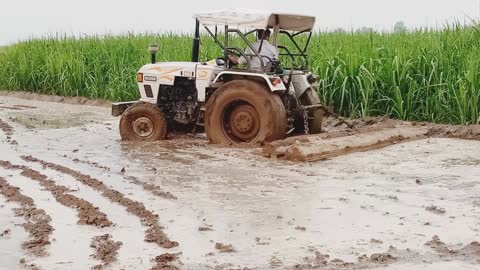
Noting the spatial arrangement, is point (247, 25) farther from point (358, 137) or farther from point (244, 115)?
point (358, 137)

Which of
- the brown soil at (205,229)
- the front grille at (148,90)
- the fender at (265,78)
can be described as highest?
the fender at (265,78)

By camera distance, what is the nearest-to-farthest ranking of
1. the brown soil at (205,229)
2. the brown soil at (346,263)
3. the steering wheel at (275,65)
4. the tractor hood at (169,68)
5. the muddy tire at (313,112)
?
the brown soil at (346,263) → the brown soil at (205,229) → the steering wheel at (275,65) → the muddy tire at (313,112) → the tractor hood at (169,68)

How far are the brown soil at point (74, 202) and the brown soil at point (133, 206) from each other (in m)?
0.25

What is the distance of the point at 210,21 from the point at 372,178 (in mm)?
3315

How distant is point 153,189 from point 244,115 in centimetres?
287

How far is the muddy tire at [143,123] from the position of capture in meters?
10.1

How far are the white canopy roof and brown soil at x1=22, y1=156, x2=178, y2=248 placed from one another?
2.76m

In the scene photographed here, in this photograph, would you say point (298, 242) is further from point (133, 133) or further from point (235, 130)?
point (133, 133)

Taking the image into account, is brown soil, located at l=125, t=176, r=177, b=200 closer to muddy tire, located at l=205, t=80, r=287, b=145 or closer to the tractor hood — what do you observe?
muddy tire, located at l=205, t=80, r=287, b=145

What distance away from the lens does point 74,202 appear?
616 centimetres

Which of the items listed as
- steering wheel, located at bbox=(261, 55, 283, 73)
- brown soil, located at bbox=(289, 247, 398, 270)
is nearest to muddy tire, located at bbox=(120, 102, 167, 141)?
steering wheel, located at bbox=(261, 55, 283, 73)

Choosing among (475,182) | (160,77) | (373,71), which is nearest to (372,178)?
(475,182)

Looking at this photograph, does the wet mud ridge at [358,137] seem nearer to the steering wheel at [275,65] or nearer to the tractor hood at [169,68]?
the steering wheel at [275,65]

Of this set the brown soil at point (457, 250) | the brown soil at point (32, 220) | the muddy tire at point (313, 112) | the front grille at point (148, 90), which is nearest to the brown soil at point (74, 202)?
the brown soil at point (32, 220)
